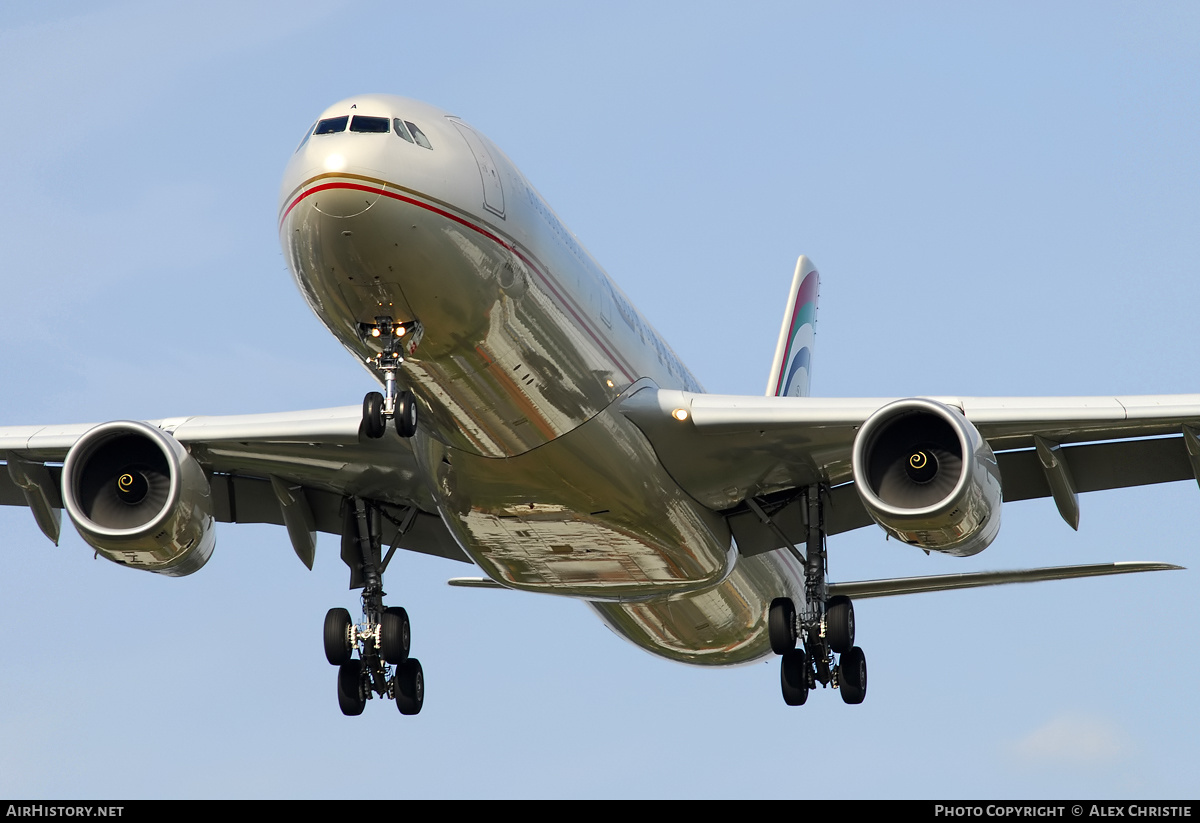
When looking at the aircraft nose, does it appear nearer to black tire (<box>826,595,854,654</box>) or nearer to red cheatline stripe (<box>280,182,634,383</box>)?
red cheatline stripe (<box>280,182,634,383</box>)

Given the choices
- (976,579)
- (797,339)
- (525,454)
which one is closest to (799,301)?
(797,339)

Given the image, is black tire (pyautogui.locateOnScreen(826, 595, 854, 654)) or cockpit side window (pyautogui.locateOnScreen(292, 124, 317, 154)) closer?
cockpit side window (pyautogui.locateOnScreen(292, 124, 317, 154))

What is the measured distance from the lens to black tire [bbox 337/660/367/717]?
72.7ft

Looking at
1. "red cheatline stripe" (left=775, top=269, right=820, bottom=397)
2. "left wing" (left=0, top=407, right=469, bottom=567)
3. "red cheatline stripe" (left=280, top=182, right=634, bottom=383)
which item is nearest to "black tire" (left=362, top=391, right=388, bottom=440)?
"red cheatline stripe" (left=280, top=182, right=634, bottom=383)

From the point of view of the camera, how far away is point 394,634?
22.1 m

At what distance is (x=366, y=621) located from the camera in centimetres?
2211

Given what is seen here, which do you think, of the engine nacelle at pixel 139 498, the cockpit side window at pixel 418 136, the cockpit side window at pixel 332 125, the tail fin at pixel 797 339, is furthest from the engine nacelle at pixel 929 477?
the tail fin at pixel 797 339

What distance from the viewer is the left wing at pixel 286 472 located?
20.8 metres

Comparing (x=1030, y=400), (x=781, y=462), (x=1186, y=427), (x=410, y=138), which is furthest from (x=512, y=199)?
(x=1186, y=427)

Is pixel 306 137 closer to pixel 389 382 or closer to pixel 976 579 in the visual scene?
pixel 389 382

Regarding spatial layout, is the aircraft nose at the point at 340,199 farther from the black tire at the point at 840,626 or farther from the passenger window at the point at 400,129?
the black tire at the point at 840,626

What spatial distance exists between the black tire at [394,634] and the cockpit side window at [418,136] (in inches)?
293

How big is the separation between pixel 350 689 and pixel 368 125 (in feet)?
27.5

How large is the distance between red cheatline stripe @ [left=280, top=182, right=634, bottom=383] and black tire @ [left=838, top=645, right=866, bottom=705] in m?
5.15
